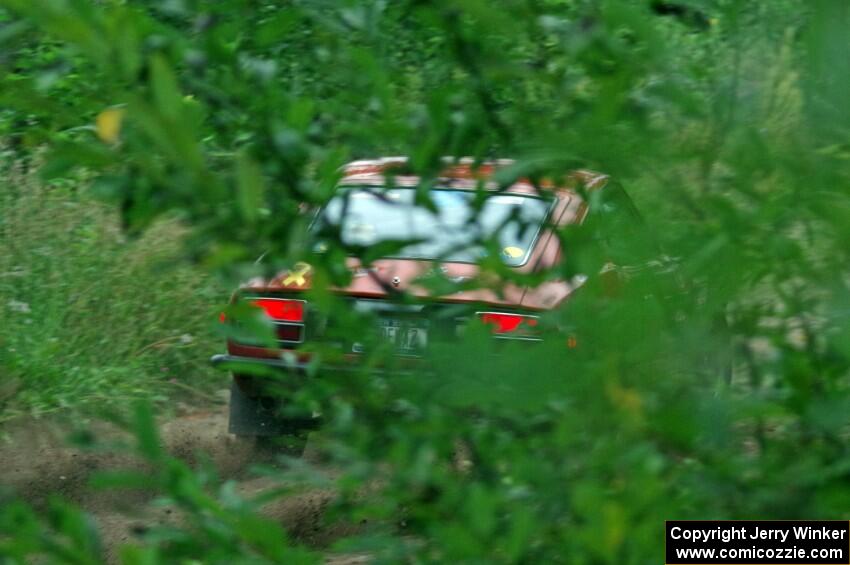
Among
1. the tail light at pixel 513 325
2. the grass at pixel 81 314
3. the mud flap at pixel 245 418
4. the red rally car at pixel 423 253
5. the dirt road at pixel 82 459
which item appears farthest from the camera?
the grass at pixel 81 314

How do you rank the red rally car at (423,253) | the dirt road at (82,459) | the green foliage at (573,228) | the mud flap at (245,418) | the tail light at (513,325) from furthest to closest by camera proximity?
the mud flap at (245,418) < the dirt road at (82,459) < the red rally car at (423,253) < the tail light at (513,325) < the green foliage at (573,228)

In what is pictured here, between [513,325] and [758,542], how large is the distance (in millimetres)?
464

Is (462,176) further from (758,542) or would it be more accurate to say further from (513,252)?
(758,542)

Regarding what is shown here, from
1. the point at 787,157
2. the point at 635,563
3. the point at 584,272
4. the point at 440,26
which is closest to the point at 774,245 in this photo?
the point at 787,157

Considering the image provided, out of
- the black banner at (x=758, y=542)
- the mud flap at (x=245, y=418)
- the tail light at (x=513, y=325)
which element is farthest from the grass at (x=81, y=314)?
the black banner at (x=758, y=542)

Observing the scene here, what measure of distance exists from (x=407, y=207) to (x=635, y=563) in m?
0.71

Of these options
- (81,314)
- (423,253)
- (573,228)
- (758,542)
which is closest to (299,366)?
(423,253)

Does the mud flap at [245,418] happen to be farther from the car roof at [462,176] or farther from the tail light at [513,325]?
the tail light at [513,325]

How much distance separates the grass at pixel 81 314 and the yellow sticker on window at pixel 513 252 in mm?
5233

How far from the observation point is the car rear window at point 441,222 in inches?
78.7

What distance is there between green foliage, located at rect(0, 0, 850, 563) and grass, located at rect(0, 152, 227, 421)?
5303mm

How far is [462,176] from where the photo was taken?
2.06 m

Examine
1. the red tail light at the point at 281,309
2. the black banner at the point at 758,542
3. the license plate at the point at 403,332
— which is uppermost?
the red tail light at the point at 281,309

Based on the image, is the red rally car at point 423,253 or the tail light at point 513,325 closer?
the tail light at point 513,325
